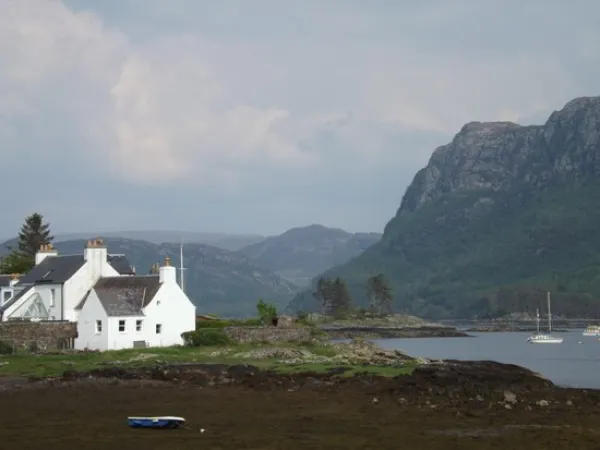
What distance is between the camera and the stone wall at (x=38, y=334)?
225ft

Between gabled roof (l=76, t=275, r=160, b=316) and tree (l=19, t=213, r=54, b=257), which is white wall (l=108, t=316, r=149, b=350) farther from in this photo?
tree (l=19, t=213, r=54, b=257)

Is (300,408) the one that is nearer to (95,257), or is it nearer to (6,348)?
(6,348)

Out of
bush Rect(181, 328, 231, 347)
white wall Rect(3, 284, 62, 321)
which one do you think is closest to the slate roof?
white wall Rect(3, 284, 62, 321)

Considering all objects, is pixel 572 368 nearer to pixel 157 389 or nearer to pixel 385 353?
pixel 385 353

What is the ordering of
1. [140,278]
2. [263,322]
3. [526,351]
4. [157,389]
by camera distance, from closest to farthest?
[157,389]
[140,278]
[263,322]
[526,351]

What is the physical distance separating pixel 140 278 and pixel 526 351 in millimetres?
76911

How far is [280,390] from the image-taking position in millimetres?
47562

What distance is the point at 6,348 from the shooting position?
67.0m

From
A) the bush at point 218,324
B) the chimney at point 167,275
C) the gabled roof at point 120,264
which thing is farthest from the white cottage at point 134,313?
the gabled roof at point 120,264

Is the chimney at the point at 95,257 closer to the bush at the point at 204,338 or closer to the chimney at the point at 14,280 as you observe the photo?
the bush at the point at 204,338

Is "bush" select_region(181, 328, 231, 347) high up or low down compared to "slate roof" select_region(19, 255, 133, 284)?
down

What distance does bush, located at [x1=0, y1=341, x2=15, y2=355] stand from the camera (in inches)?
2625

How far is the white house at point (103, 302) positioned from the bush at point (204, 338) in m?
1.05

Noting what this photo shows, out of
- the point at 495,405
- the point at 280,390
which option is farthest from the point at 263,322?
the point at 495,405
